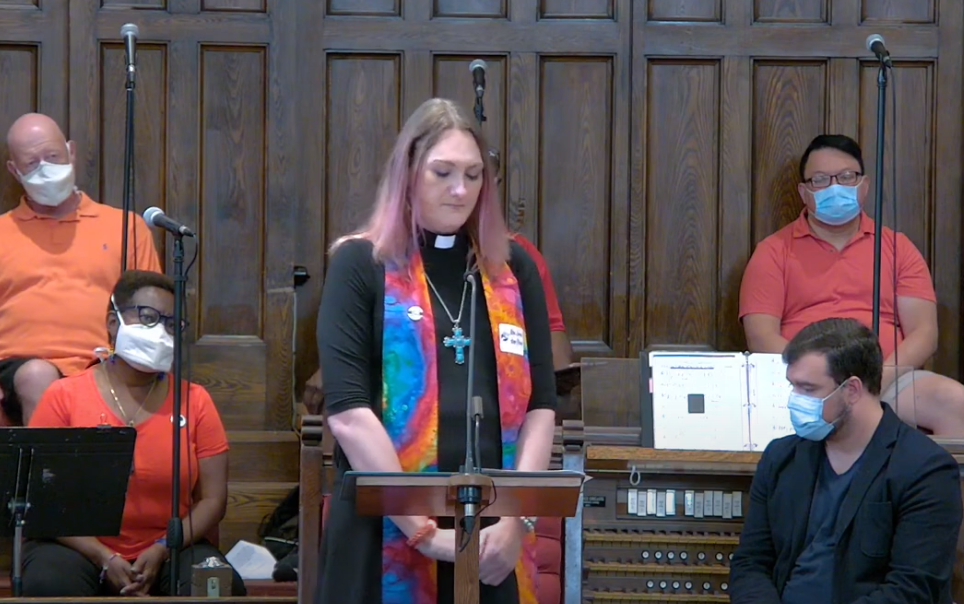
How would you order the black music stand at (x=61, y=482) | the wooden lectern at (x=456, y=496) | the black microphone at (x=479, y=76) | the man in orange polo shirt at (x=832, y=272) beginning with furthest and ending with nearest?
the man in orange polo shirt at (x=832, y=272)
the black microphone at (x=479, y=76)
the black music stand at (x=61, y=482)
the wooden lectern at (x=456, y=496)

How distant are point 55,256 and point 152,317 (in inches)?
43.1

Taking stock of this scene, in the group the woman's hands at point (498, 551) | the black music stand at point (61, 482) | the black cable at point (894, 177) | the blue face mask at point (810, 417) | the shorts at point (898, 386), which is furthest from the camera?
the black cable at point (894, 177)

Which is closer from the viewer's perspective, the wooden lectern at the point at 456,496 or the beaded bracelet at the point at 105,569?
the wooden lectern at the point at 456,496

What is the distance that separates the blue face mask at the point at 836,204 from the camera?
606 cm

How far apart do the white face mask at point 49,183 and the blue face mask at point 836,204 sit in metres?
3.14

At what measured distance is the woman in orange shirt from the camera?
4.64 meters

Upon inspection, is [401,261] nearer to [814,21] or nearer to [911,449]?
[911,449]

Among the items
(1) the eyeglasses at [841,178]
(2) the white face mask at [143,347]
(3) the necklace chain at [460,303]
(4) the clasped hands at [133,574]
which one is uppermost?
(1) the eyeglasses at [841,178]

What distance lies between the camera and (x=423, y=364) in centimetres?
307

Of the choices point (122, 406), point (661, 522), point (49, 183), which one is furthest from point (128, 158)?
point (661, 522)

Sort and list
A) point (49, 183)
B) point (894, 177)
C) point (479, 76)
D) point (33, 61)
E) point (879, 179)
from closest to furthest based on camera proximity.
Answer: point (879, 179) < point (479, 76) < point (49, 183) < point (33, 61) < point (894, 177)

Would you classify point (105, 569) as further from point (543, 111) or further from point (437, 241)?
point (543, 111)

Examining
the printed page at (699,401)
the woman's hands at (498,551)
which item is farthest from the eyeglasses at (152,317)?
the woman's hands at (498,551)

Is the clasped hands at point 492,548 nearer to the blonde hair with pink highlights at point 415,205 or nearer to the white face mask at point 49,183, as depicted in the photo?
the blonde hair with pink highlights at point 415,205
